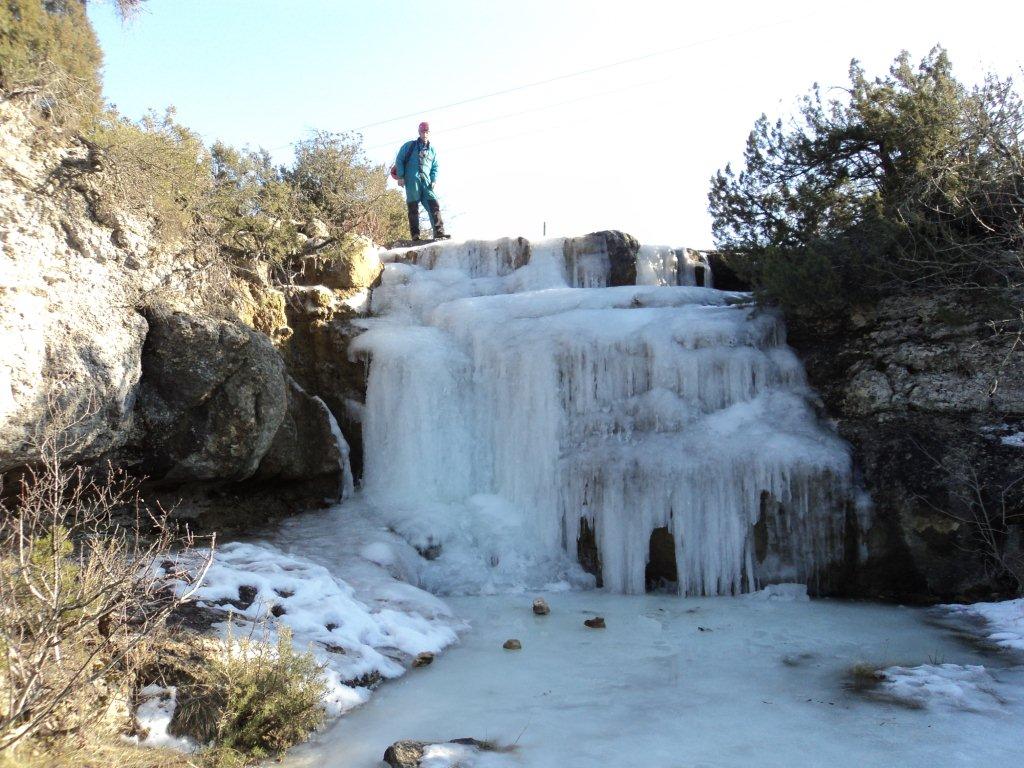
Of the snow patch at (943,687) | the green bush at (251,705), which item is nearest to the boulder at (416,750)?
the green bush at (251,705)

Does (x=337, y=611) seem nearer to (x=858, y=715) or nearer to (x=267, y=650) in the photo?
(x=267, y=650)

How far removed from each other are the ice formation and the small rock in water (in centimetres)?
236

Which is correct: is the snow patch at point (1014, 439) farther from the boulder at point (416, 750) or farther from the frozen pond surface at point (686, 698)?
the boulder at point (416, 750)

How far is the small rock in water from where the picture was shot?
5.90 m

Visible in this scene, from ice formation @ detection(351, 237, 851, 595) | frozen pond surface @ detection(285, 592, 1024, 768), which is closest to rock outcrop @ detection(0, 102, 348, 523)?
ice formation @ detection(351, 237, 851, 595)

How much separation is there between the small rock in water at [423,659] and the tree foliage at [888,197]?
5.70 metres

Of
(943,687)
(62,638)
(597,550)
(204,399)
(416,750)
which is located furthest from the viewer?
(597,550)

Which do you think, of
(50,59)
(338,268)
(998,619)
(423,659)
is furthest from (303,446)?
(998,619)

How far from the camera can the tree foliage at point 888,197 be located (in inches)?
320

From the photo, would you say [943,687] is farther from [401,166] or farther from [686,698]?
[401,166]

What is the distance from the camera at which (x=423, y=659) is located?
5.92 metres

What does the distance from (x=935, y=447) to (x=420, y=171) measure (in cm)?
892

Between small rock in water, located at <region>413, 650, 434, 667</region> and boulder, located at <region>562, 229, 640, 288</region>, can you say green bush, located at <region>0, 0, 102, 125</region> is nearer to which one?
small rock in water, located at <region>413, 650, 434, 667</region>

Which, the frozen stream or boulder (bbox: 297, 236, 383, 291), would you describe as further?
boulder (bbox: 297, 236, 383, 291)
